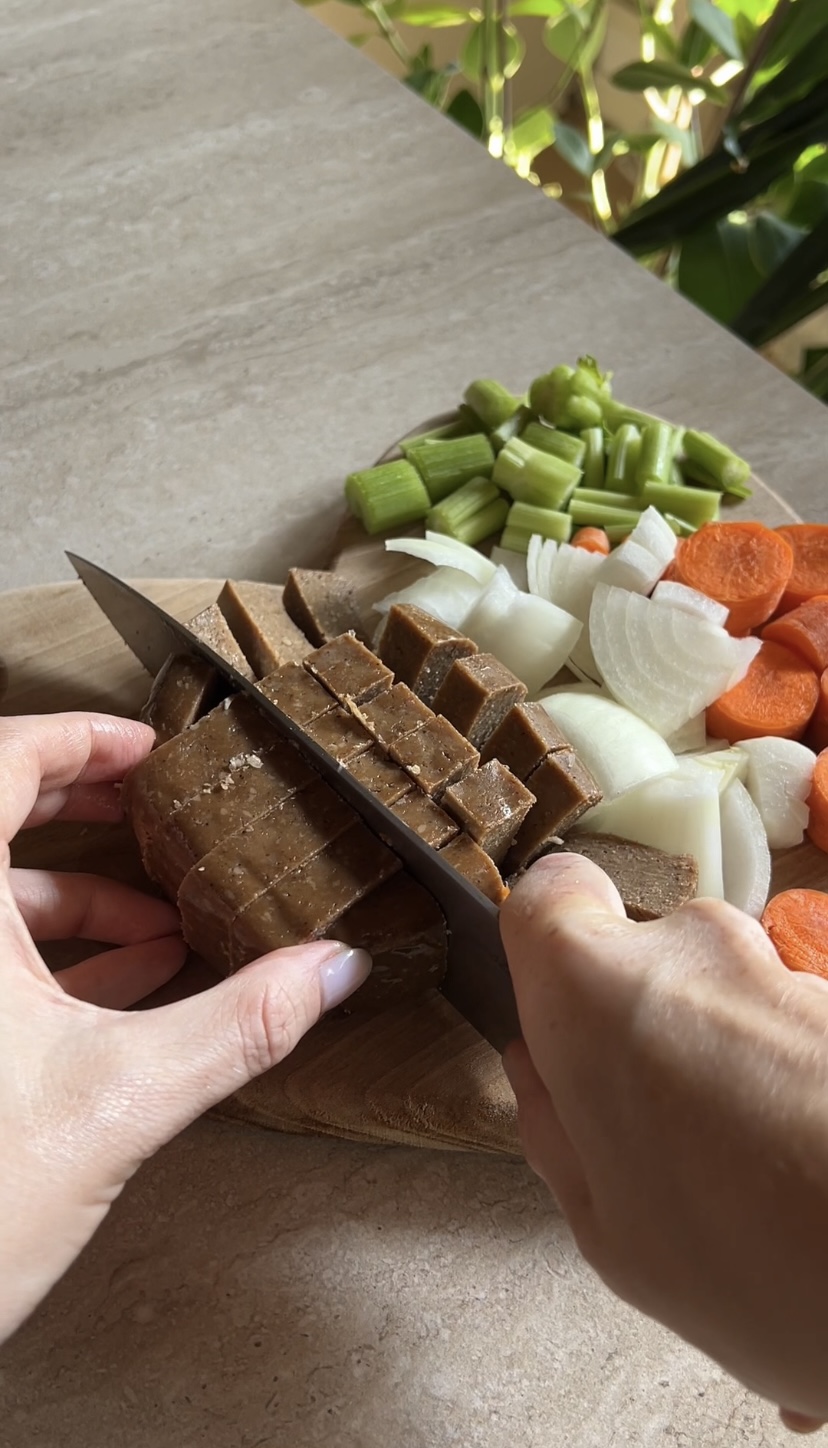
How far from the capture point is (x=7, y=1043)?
55.4 inches

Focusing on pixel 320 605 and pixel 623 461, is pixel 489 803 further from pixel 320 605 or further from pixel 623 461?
pixel 623 461

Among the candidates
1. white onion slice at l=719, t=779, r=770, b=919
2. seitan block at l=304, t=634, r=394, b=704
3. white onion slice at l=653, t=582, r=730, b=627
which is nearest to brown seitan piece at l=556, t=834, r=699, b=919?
white onion slice at l=719, t=779, r=770, b=919

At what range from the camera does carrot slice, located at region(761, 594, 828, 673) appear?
8.06 ft

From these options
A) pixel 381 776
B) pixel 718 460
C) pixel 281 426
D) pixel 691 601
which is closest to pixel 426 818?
pixel 381 776

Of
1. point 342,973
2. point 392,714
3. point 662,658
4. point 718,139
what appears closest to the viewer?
point 342,973

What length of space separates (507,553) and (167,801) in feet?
3.91

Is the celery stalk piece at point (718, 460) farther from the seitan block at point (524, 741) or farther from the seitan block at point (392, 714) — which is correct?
the seitan block at point (392, 714)

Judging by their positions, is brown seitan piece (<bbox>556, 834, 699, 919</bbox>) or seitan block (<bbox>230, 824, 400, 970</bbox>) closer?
seitan block (<bbox>230, 824, 400, 970</bbox>)

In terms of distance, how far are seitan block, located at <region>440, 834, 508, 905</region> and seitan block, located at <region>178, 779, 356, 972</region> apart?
0.19 m

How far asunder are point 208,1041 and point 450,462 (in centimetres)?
173

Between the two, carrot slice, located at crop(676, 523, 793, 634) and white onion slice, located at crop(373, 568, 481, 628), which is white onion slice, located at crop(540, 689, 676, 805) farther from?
carrot slice, located at crop(676, 523, 793, 634)

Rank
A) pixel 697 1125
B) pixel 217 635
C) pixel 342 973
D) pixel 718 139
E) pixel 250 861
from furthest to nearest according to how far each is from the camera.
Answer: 1. pixel 718 139
2. pixel 217 635
3. pixel 250 861
4. pixel 342 973
5. pixel 697 1125

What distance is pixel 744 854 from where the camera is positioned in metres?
2.21

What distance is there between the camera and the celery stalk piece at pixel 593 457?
2.83 metres
